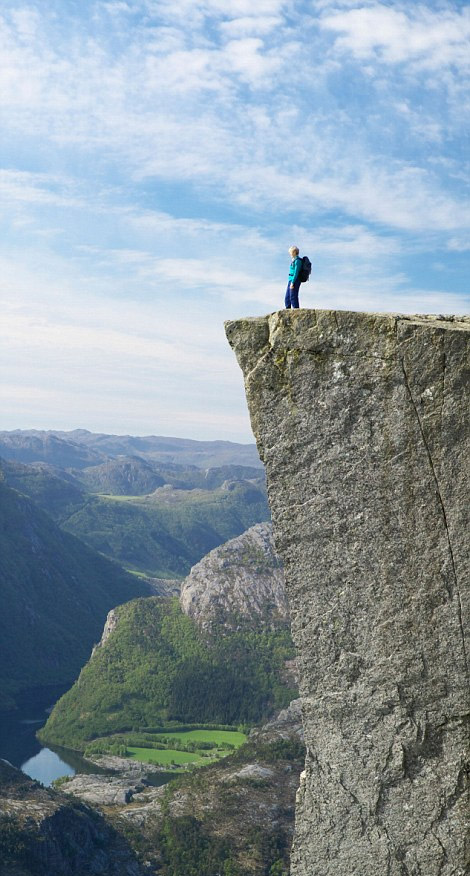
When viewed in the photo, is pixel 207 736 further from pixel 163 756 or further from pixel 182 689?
pixel 182 689

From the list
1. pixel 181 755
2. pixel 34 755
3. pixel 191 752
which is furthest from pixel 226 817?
pixel 34 755

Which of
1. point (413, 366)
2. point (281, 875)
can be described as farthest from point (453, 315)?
point (281, 875)

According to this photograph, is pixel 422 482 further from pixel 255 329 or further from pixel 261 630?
pixel 261 630

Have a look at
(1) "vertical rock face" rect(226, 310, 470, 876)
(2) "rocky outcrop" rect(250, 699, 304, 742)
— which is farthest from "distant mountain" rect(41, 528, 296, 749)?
(1) "vertical rock face" rect(226, 310, 470, 876)

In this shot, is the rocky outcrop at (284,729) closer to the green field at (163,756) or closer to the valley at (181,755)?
the valley at (181,755)

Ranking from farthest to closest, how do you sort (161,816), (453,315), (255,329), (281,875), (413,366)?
(161,816), (281,875), (453,315), (255,329), (413,366)

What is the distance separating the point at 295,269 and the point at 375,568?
16.3 ft

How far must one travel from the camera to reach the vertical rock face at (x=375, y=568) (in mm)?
11500

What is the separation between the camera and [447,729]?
11602 millimetres

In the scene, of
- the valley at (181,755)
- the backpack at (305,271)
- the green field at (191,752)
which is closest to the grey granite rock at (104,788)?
the valley at (181,755)

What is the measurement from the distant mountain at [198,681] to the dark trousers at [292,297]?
16751cm

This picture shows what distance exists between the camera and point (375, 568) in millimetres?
11758

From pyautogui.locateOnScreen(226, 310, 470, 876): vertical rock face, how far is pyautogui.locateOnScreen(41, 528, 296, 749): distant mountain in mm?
166700

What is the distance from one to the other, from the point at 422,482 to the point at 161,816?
3716 inches
